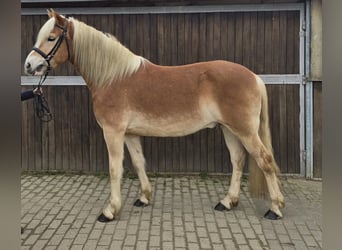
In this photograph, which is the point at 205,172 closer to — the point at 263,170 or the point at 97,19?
the point at 263,170

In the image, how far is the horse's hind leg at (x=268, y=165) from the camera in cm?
353

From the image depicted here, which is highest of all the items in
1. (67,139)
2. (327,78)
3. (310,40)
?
(310,40)

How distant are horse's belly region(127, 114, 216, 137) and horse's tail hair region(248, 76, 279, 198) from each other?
51 cm

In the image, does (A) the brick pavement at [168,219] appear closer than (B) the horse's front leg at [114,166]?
Yes

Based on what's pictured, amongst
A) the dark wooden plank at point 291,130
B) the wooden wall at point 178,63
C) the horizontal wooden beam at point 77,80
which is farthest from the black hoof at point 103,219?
the dark wooden plank at point 291,130

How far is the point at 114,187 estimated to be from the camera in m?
3.61

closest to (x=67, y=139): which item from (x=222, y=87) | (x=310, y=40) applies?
(x=222, y=87)

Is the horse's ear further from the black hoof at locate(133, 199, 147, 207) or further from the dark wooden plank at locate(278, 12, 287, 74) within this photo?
the dark wooden plank at locate(278, 12, 287, 74)

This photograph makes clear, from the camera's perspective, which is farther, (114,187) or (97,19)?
(97,19)

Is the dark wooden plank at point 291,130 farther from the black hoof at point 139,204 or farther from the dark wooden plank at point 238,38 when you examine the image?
the black hoof at point 139,204

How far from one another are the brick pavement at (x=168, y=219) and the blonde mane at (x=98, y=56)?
1414mm

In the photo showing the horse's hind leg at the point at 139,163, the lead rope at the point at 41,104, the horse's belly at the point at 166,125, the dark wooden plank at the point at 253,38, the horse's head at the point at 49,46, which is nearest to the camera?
the horse's head at the point at 49,46

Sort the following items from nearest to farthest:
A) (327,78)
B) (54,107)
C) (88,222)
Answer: (327,78) → (88,222) → (54,107)

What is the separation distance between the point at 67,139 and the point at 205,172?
2.11 metres
